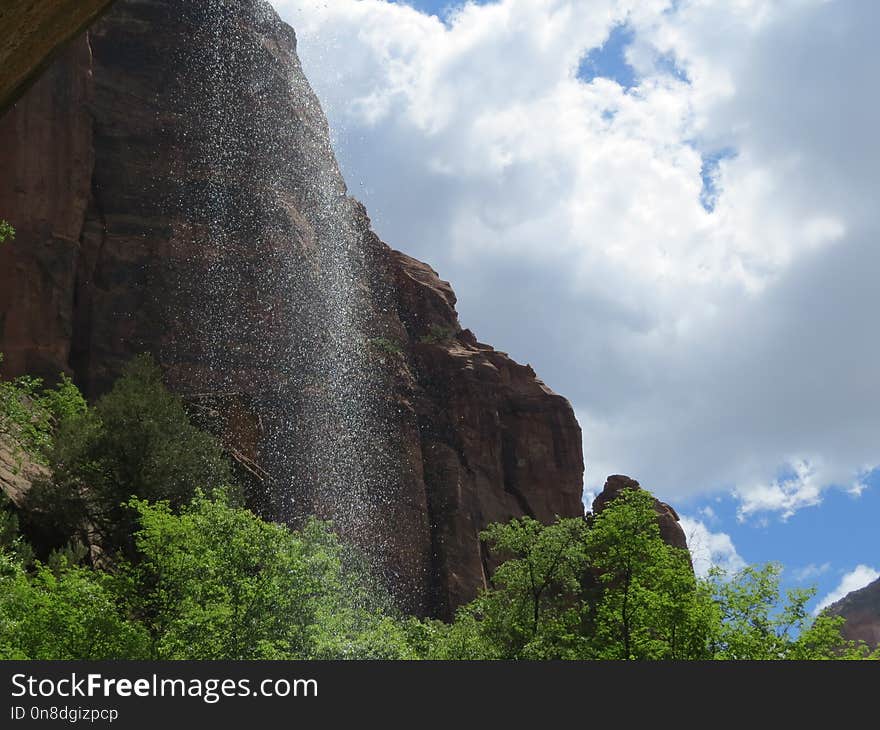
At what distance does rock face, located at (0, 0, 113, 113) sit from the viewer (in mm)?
6345

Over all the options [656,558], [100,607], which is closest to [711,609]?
[656,558]

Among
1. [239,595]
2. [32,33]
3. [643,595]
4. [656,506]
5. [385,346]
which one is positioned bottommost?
[643,595]

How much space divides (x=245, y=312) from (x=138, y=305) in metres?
7.64

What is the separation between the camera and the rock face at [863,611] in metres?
124

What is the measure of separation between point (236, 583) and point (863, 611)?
124787mm

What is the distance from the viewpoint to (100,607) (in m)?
22.0

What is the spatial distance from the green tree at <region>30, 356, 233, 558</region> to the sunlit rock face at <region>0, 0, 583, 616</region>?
500 inches

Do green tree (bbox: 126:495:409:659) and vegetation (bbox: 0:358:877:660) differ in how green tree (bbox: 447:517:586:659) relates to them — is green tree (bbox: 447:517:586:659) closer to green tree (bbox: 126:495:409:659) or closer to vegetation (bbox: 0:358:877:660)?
vegetation (bbox: 0:358:877:660)

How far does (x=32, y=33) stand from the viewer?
6609 mm

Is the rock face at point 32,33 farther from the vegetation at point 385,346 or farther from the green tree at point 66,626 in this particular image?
the vegetation at point 385,346

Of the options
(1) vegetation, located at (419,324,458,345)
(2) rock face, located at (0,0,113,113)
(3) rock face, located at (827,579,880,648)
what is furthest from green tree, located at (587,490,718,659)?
(3) rock face, located at (827,579,880,648)

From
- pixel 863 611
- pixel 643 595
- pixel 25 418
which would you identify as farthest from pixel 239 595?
pixel 863 611

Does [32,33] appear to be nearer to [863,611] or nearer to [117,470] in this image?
[117,470]

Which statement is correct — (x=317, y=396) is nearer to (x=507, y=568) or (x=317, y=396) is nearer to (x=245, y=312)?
(x=245, y=312)
